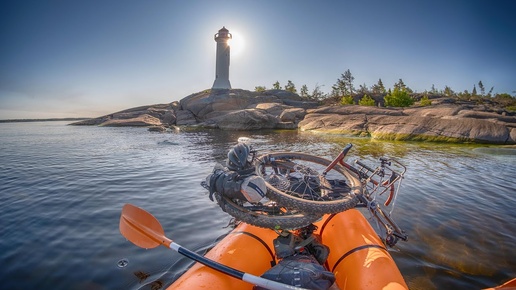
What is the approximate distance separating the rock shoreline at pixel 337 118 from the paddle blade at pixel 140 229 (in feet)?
97.2

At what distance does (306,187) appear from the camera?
4820 mm

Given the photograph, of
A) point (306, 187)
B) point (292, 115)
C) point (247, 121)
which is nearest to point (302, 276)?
point (306, 187)

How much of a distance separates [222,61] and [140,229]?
63018 millimetres

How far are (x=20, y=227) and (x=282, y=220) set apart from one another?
6961mm

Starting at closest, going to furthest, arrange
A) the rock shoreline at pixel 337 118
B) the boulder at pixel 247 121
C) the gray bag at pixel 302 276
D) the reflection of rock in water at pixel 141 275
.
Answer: the gray bag at pixel 302 276 < the reflection of rock in water at pixel 141 275 < the rock shoreline at pixel 337 118 < the boulder at pixel 247 121

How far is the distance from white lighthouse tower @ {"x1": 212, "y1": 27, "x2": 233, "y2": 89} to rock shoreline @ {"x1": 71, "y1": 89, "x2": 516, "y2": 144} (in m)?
2.70

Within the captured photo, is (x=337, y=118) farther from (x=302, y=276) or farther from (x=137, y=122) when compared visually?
(x=137, y=122)

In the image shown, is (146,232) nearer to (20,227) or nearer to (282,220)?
(282,220)

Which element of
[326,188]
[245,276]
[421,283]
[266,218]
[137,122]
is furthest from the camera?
[137,122]

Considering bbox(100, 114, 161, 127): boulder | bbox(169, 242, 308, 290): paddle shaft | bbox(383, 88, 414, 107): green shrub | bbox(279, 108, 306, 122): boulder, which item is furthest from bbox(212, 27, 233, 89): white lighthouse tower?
bbox(169, 242, 308, 290): paddle shaft

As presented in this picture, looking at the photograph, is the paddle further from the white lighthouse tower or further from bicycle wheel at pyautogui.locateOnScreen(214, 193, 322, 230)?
the white lighthouse tower

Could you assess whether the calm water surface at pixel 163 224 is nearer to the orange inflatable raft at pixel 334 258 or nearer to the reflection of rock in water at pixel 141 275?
the reflection of rock in water at pixel 141 275

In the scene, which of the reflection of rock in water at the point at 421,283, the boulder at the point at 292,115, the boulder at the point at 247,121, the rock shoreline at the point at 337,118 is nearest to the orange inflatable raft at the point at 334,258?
the reflection of rock in water at the point at 421,283

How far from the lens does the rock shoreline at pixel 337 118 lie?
88.4ft
